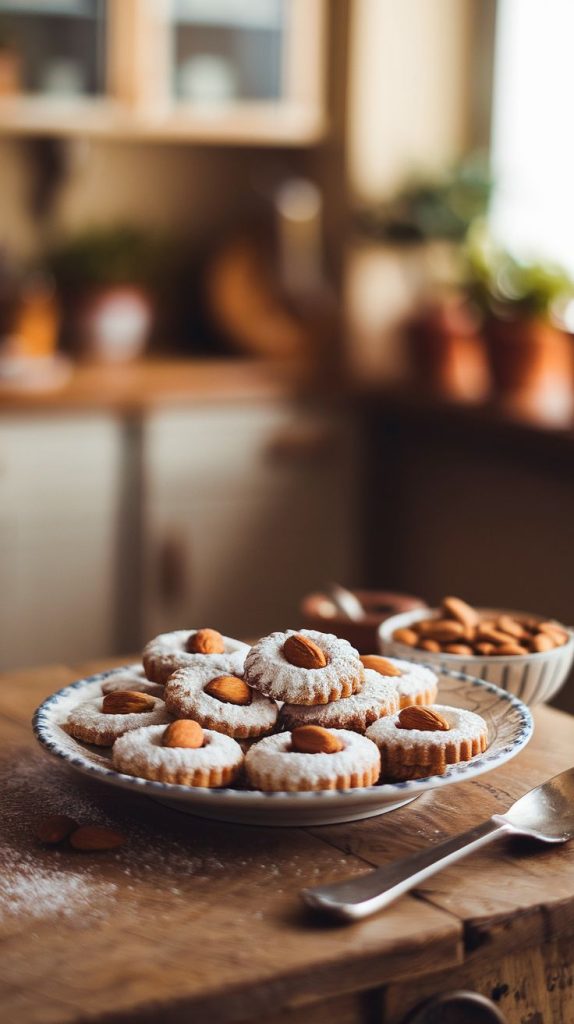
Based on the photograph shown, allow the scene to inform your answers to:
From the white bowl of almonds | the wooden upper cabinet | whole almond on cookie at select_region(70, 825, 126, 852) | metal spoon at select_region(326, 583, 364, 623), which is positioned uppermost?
the wooden upper cabinet

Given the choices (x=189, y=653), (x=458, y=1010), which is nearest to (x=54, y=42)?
(x=189, y=653)

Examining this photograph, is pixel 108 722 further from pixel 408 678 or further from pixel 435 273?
pixel 435 273

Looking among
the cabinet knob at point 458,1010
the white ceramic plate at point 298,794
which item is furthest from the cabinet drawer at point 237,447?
the cabinet knob at point 458,1010

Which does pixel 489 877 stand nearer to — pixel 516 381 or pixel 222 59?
pixel 516 381

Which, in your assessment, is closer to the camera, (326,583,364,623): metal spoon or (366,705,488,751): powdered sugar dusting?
(366,705,488,751): powdered sugar dusting

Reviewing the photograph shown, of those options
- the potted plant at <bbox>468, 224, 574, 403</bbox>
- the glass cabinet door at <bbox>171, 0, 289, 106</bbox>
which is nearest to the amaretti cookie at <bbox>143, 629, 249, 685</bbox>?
the potted plant at <bbox>468, 224, 574, 403</bbox>

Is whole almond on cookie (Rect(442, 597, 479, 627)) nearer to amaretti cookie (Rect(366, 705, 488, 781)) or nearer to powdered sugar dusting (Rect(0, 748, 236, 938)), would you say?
amaretti cookie (Rect(366, 705, 488, 781))

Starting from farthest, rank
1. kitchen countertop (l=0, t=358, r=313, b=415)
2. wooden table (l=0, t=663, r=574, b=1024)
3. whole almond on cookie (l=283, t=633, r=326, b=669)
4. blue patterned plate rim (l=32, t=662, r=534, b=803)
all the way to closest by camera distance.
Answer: kitchen countertop (l=0, t=358, r=313, b=415), whole almond on cookie (l=283, t=633, r=326, b=669), blue patterned plate rim (l=32, t=662, r=534, b=803), wooden table (l=0, t=663, r=574, b=1024)
